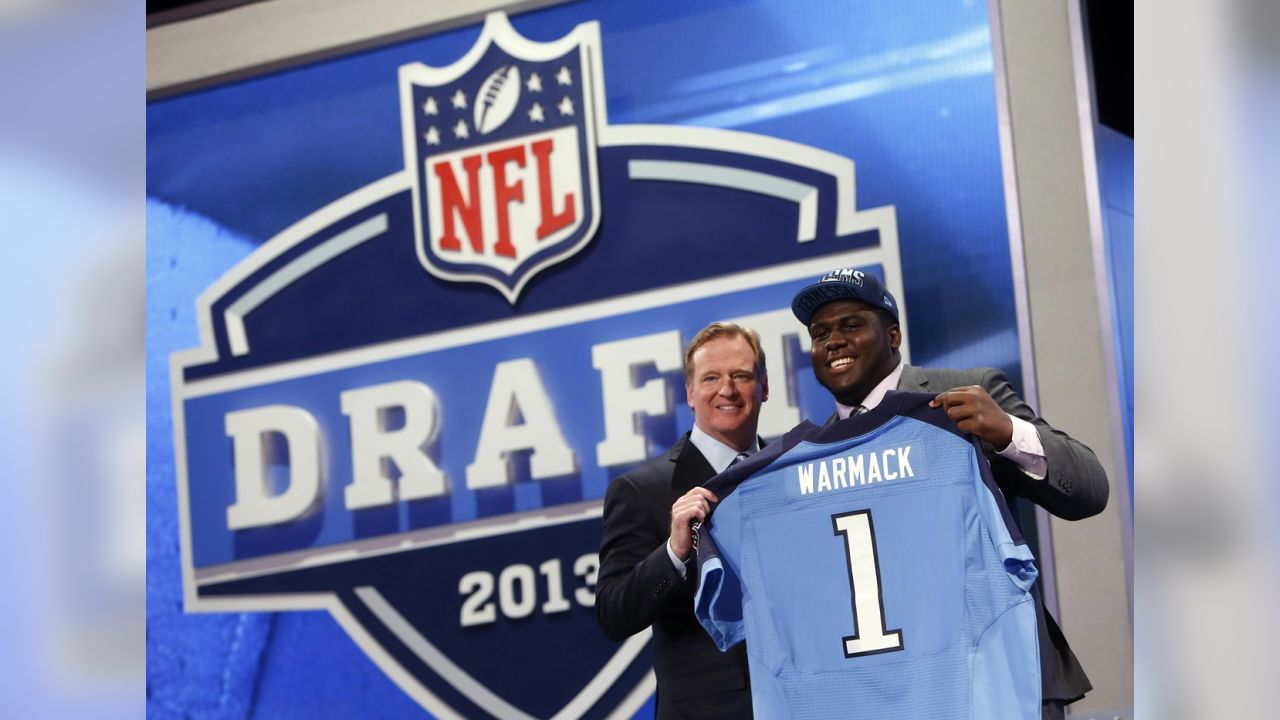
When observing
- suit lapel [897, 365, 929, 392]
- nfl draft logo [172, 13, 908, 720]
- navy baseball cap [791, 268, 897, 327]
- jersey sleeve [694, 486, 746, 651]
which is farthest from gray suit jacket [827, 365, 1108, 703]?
nfl draft logo [172, 13, 908, 720]

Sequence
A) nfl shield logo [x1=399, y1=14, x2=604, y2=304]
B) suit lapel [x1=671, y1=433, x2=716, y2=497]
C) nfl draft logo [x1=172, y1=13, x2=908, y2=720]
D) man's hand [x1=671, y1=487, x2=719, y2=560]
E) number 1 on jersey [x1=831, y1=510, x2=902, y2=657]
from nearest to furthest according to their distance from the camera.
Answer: number 1 on jersey [x1=831, y1=510, x2=902, y2=657]
man's hand [x1=671, y1=487, x2=719, y2=560]
suit lapel [x1=671, y1=433, x2=716, y2=497]
nfl draft logo [x1=172, y1=13, x2=908, y2=720]
nfl shield logo [x1=399, y1=14, x2=604, y2=304]

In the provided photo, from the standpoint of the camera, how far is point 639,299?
3.71 meters

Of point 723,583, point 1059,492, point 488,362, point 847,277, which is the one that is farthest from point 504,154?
point 1059,492

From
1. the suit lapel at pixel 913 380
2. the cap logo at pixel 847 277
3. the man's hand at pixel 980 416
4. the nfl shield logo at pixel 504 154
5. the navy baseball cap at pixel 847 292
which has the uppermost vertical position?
the nfl shield logo at pixel 504 154

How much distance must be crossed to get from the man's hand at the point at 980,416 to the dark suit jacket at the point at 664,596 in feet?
1.78

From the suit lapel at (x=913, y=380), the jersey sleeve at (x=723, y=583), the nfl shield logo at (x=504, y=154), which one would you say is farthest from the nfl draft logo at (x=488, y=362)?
the jersey sleeve at (x=723, y=583)

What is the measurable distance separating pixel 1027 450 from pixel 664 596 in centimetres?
65

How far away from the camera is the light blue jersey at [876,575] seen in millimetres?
2059

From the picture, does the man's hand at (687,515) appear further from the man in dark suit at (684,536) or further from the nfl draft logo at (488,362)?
the nfl draft logo at (488,362)

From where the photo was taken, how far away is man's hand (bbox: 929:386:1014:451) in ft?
6.70

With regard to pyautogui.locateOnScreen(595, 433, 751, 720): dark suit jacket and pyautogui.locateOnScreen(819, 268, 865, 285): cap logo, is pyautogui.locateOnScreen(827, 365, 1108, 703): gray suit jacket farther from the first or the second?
pyautogui.locateOnScreen(595, 433, 751, 720): dark suit jacket
